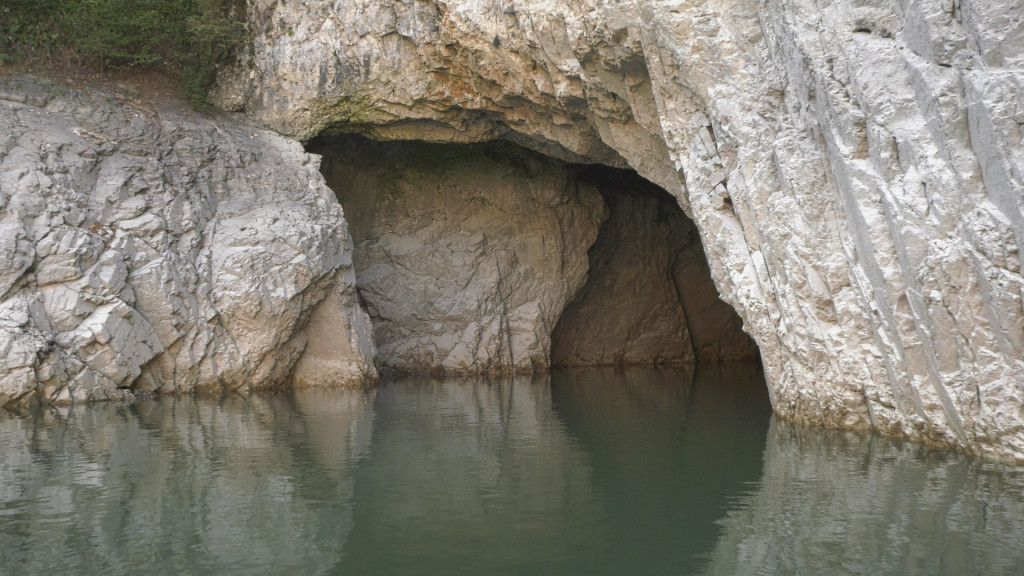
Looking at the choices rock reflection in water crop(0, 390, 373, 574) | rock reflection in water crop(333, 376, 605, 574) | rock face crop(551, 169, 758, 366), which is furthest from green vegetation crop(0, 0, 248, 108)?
rock reflection in water crop(333, 376, 605, 574)

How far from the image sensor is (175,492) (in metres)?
7.20

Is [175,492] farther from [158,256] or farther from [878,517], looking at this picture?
[158,256]

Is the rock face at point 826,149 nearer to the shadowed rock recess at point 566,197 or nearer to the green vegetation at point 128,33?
the shadowed rock recess at point 566,197

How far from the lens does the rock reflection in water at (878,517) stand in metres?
5.18

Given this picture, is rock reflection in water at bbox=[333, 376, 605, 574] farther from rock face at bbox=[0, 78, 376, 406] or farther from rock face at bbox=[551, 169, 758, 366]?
rock face at bbox=[551, 169, 758, 366]

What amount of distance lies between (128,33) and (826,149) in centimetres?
1409

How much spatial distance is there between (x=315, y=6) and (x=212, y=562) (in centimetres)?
1411

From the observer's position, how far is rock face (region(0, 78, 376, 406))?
1406 centimetres

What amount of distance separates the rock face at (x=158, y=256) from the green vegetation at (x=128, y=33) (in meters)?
1.20

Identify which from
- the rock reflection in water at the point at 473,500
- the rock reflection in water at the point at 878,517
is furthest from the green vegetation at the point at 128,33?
the rock reflection in water at the point at 878,517

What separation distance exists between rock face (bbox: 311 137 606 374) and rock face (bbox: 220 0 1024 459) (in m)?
4.91

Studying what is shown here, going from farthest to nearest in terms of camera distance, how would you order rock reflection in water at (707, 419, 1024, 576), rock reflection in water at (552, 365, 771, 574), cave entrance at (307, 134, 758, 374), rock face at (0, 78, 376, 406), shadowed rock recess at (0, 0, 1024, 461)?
cave entrance at (307, 134, 758, 374)
rock face at (0, 78, 376, 406)
shadowed rock recess at (0, 0, 1024, 461)
rock reflection in water at (552, 365, 771, 574)
rock reflection in water at (707, 419, 1024, 576)

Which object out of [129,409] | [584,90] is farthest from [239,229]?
[584,90]

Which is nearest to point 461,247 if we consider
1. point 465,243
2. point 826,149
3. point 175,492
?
point 465,243
